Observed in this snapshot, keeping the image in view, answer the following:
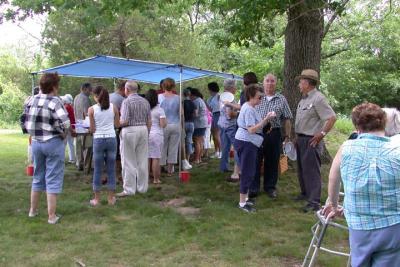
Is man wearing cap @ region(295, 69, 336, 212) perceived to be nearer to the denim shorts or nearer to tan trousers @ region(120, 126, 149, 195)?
tan trousers @ region(120, 126, 149, 195)

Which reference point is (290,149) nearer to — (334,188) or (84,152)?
(334,188)

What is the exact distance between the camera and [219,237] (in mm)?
4977

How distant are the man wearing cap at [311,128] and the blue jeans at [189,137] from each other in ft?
11.5

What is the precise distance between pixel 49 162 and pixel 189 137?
4371 mm

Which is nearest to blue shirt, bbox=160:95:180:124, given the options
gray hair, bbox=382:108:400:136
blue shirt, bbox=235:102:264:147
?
blue shirt, bbox=235:102:264:147

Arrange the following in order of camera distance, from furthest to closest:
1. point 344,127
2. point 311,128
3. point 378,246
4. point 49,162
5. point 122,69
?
1. point 344,127
2. point 122,69
3. point 311,128
4. point 49,162
5. point 378,246

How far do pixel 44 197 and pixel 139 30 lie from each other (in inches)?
416

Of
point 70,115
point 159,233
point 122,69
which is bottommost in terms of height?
point 159,233

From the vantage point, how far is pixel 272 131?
21.2 feet

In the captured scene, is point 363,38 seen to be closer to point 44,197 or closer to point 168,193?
point 168,193

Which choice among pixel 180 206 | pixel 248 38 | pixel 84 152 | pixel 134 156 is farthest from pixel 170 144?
pixel 248 38

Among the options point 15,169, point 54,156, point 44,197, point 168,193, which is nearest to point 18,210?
point 44,197

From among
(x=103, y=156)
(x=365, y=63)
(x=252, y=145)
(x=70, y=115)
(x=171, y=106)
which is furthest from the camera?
(x=365, y=63)

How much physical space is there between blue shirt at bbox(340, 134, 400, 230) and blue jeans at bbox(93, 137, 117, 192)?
392cm
